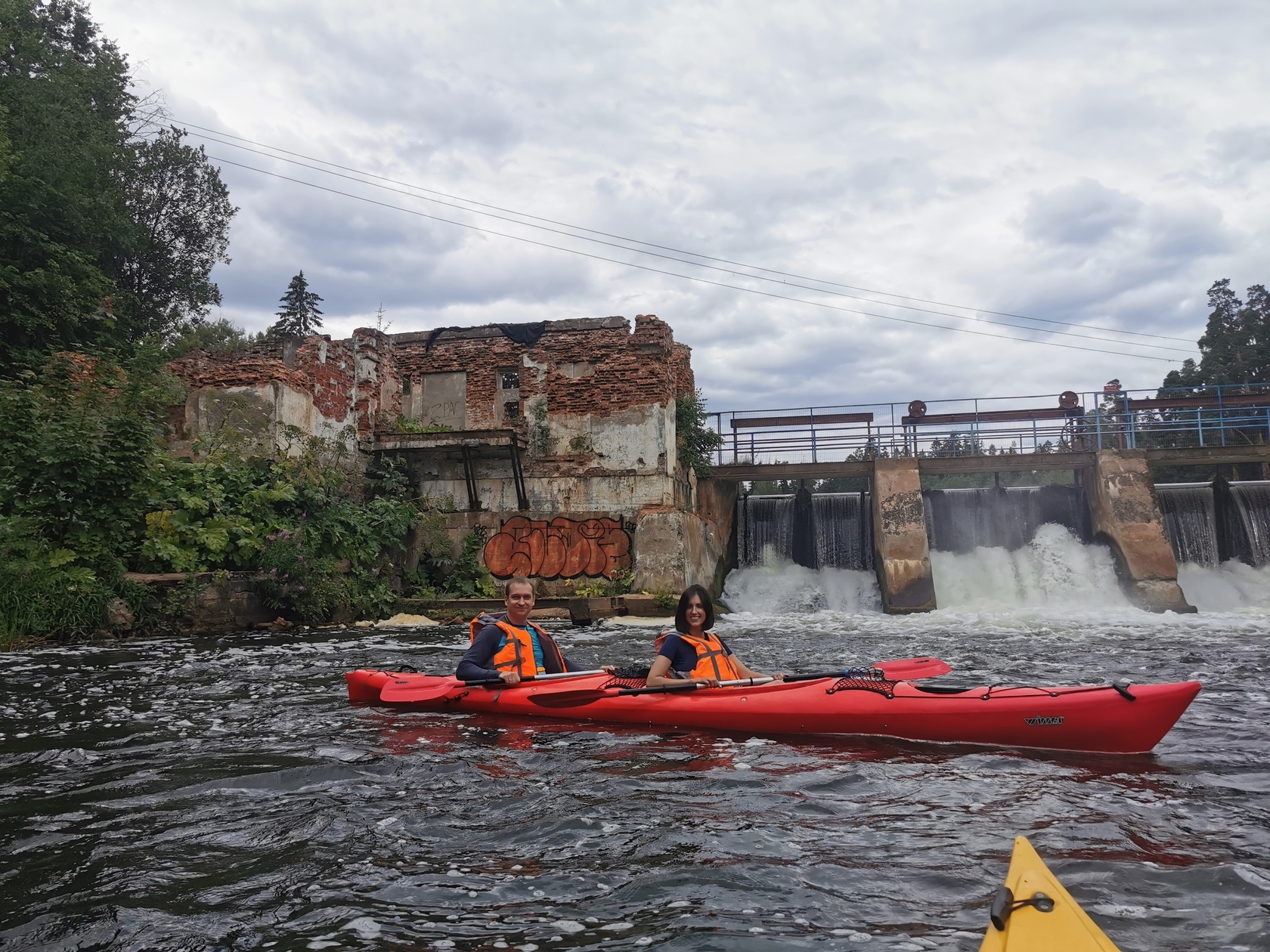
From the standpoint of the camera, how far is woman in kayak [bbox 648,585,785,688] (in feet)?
21.3

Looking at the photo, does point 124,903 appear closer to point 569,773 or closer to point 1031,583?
point 569,773

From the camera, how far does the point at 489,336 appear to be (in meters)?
19.5

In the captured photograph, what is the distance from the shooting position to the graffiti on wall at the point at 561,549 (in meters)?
17.7

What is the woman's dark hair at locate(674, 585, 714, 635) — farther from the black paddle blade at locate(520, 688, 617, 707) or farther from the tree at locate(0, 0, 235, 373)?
the tree at locate(0, 0, 235, 373)

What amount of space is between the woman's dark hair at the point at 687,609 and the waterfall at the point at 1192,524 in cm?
1563

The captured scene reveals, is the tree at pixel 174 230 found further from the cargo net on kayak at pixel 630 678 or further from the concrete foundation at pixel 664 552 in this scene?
the cargo net on kayak at pixel 630 678

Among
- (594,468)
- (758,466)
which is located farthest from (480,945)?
(758,466)

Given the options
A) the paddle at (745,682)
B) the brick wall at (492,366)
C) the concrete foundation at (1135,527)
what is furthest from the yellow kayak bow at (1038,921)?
the concrete foundation at (1135,527)

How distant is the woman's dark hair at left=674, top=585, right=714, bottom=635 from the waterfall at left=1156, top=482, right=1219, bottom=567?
1563 centimetres

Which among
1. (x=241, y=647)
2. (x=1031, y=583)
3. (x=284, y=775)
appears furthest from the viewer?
(x=1031, y=583)

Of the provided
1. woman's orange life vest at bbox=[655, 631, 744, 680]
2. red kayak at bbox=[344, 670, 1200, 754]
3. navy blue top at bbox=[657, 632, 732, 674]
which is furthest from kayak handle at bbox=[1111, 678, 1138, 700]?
navy blue top at bbox=[657, 632, 732, 674]

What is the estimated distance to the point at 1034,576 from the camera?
1850cm

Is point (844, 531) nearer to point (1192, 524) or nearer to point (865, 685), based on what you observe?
point (1192, 524)

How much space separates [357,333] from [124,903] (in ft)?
56.1
